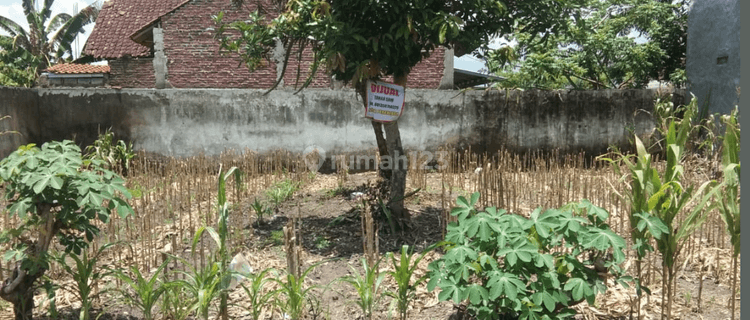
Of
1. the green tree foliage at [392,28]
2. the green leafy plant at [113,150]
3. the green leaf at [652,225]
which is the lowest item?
the green leaf at [652,225]

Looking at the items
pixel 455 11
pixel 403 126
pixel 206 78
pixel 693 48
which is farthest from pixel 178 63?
pixel 693 48

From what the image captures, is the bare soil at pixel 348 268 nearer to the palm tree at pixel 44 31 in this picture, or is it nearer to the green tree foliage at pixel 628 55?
the green tree foliage at pixel 628 55

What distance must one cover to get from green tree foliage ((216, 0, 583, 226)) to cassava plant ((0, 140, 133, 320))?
2.23m

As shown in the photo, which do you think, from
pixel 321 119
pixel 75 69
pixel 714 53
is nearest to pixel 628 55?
pixel 714 53

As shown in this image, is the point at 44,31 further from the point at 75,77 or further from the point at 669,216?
the point at 669,216

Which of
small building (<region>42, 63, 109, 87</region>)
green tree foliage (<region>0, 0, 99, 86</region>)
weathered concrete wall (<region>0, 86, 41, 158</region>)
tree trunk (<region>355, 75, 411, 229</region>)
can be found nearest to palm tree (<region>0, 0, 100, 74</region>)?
green tree foliage (<region>0, 0, 99, 86</region>)

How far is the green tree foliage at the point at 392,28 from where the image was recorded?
4527 mm

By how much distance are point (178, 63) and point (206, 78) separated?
795 mm

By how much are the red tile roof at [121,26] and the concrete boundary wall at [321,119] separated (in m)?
6.92

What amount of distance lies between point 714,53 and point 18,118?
1122 centimetres

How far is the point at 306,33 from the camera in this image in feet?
16.2

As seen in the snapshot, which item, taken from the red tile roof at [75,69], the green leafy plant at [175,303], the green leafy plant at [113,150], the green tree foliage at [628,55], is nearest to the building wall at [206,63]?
the red tile roof at [75,69]

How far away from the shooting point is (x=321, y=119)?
29.1 feet

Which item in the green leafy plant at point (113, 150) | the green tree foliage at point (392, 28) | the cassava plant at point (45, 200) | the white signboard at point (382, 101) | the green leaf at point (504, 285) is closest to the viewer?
the green leaf at point (504, 285)
